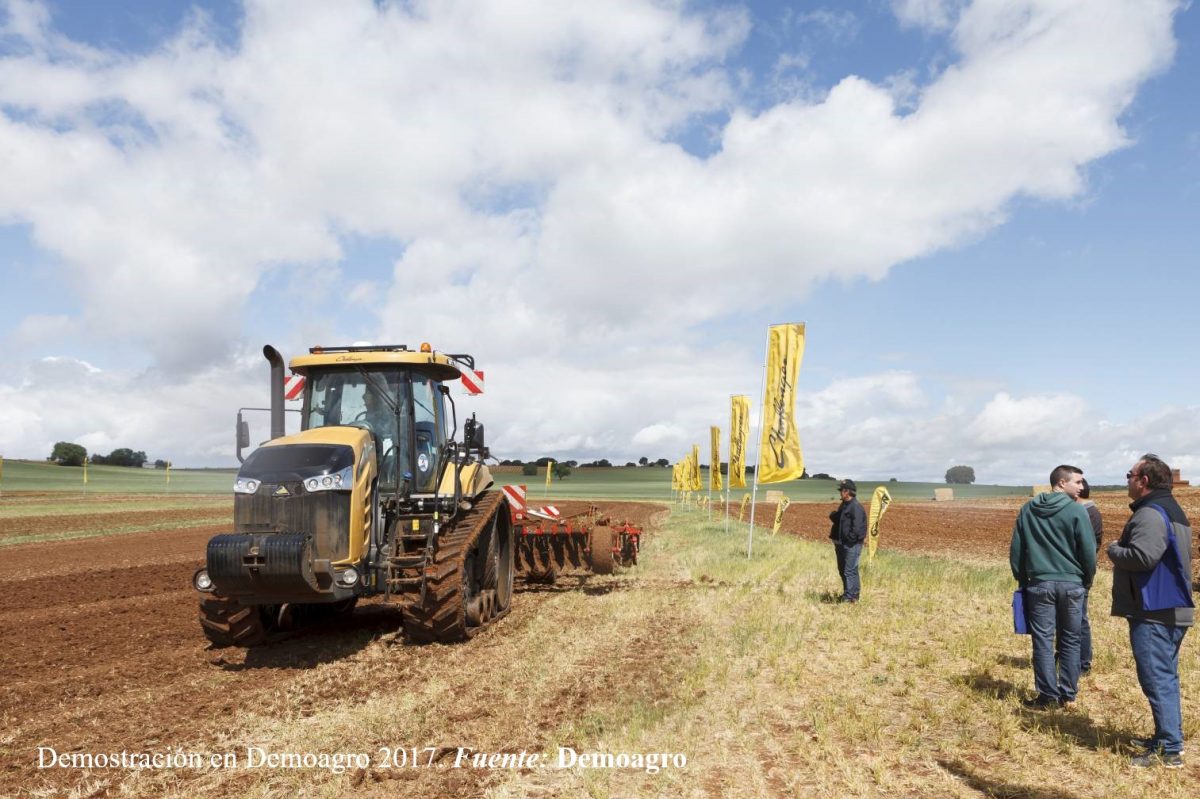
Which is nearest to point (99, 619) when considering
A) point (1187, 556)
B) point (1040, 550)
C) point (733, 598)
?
point (733, 598)

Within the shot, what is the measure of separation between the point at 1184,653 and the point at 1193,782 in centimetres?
387

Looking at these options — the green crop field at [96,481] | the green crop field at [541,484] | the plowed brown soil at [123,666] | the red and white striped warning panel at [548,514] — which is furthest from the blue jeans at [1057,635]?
the green crop field at [96,481]

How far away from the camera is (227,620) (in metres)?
8.20

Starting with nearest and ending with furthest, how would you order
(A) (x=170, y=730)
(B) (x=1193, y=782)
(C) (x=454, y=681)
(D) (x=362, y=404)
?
(B) (x=1193, y=782) < (A) (x=170, y=730) < (C) (x=454, y=681) < (D) (x=362, y=404)

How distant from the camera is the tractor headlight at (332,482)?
7.81m

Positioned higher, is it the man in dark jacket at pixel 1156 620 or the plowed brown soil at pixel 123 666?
the man in dark jacket at pixel 1156 620

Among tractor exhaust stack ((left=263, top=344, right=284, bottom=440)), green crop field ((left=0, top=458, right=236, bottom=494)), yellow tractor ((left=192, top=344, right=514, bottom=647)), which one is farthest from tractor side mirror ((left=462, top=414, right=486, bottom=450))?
green crop field ((left=0, top=458, right=236, bottom=494))

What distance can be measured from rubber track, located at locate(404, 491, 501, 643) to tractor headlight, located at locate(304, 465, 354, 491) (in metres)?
1.23

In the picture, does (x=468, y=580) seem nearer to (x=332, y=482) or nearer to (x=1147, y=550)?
(x=332, y=482)

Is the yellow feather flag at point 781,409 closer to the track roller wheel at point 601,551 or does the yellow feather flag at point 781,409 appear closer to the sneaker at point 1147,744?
the track roller wheel at point 601,551

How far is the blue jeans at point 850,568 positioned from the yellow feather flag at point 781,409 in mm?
4611

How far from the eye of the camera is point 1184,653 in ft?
26.3

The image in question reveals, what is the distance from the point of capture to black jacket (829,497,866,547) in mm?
10930

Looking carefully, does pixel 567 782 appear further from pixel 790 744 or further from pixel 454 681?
pixel 454 681
